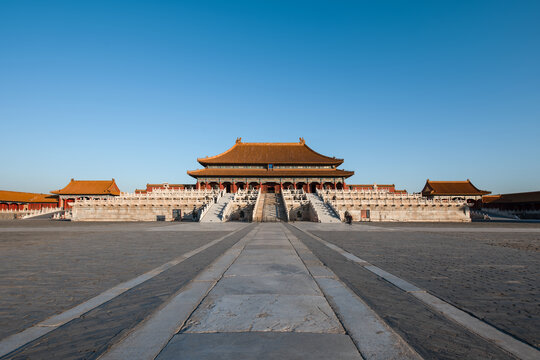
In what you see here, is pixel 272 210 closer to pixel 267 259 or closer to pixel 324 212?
pixel 324 212

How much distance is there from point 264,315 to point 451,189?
60115 millimetres

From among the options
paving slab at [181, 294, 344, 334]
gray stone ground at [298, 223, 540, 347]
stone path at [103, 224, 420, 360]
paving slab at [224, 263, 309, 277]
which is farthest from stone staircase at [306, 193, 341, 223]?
paving slab at [181, 294, 344, 334]

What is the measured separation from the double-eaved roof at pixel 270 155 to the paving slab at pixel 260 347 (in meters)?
45.5

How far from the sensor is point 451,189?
2068 inches

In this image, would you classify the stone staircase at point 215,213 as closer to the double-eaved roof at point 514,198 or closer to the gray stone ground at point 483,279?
the gray stone ground at point 483,279

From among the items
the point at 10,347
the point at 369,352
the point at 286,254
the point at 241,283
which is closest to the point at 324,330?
the point at 369,352

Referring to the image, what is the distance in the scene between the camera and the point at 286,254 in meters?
7.18

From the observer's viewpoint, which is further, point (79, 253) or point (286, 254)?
point (79, 253)

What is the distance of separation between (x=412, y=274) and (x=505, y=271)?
2.08 metres

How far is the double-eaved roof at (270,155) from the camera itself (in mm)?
47750

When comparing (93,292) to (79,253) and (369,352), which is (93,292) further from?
(79,253)

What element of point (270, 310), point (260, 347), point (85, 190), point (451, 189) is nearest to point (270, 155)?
point (451, 189)

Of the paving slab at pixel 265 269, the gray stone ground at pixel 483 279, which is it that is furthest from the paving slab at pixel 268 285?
the gray stone ground at pixel 483 279

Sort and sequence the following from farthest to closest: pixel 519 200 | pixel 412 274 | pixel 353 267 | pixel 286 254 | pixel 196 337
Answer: pixel 519 200 → pixel 286 254 → pixel 353 267 → pixel 412 274 → pixel 196 337
